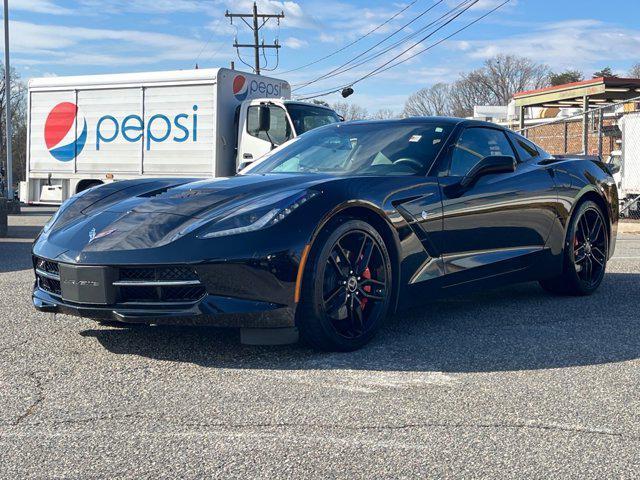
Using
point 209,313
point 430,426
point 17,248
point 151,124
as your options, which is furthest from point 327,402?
point 151,124

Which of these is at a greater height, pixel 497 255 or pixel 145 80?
pixel 145 80

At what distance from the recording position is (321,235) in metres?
4.05

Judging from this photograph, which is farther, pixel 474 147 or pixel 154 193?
pixel 474 147

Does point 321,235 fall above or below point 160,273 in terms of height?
above

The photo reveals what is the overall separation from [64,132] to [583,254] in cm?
1257

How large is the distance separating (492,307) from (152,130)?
10.7 meters

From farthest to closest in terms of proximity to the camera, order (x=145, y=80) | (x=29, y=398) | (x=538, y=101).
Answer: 1. (x=538, y=101)
2. (x=145, y=80)
3. (x=29, y=398)

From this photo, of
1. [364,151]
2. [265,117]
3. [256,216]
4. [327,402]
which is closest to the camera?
[327,402]

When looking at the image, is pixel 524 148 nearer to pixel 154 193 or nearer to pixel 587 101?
pixel 154 193

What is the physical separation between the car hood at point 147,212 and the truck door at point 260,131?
27.4ft

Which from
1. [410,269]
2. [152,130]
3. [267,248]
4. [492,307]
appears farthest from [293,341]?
[152,130]

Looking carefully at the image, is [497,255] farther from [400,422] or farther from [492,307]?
[400,422]

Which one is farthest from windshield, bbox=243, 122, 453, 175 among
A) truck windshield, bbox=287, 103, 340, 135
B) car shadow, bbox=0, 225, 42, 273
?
truck windshield, bbox=287, 103, 340, 135

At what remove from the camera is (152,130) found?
15055 millimetres
